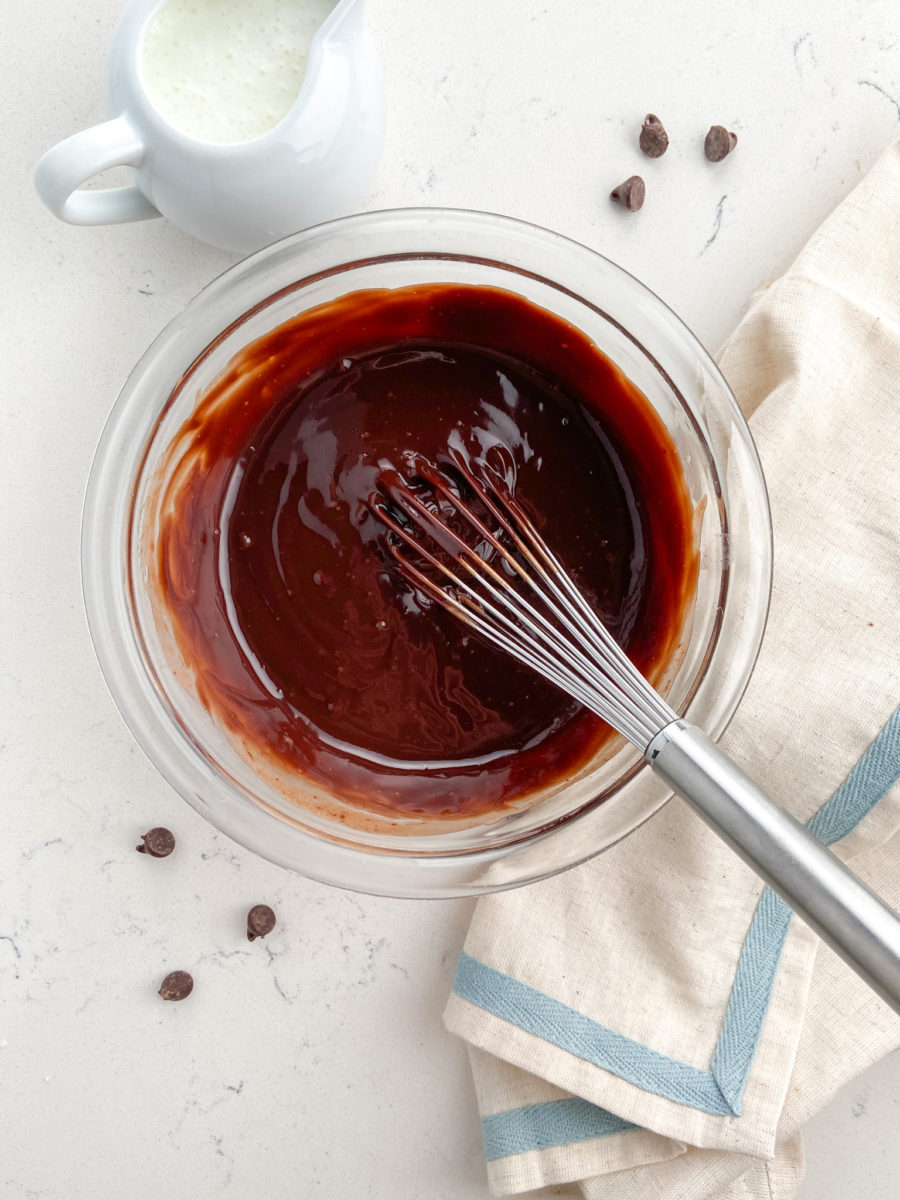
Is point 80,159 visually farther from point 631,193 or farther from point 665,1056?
point 665,1056

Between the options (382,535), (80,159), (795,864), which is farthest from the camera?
(382,535)

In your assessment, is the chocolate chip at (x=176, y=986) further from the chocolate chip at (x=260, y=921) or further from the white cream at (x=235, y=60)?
the white cream at (x=235, y=60)

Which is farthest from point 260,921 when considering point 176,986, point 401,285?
point 401,285

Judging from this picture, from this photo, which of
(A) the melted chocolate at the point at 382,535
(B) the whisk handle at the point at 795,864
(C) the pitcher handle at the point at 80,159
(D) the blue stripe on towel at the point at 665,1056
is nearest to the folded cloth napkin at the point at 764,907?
(D) the blue stripe on towel at the point at 665,1056

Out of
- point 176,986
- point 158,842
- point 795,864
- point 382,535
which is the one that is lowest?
point 176,986

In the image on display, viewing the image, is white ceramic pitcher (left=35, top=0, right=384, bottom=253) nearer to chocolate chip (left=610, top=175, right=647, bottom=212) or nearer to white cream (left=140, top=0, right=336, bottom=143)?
white cream (left=140, top=0, right=336, bottom=143)
